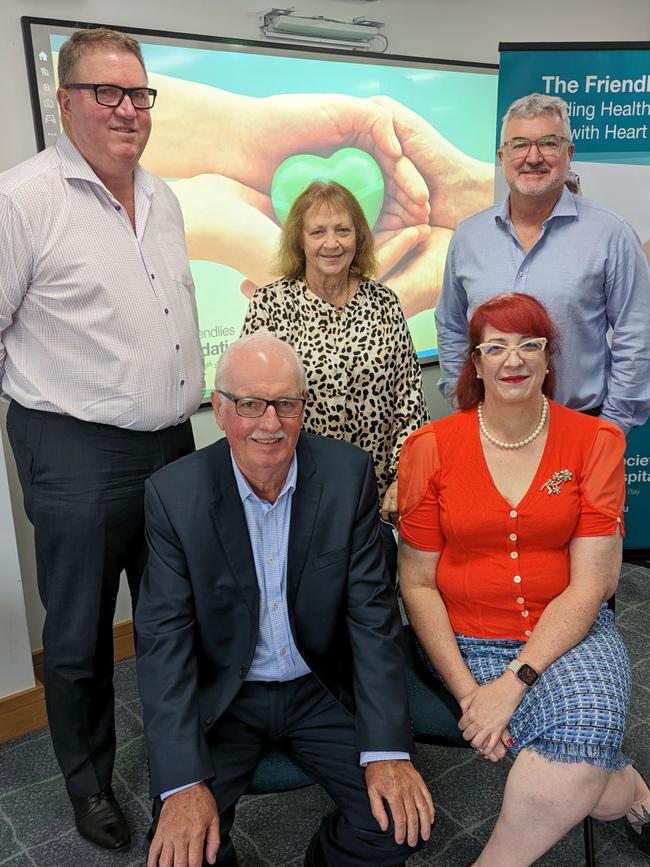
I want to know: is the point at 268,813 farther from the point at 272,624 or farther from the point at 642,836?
the point at 642,836

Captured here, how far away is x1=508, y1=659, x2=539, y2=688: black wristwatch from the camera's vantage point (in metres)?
1.80

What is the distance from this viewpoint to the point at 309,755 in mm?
1765

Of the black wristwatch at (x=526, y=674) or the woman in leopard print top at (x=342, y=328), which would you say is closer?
the black wristwatch at (x=526, y=674)

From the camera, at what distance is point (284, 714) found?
1.79m

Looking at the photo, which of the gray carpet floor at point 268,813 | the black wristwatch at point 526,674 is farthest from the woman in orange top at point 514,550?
the gray carpet floor at point 268,813

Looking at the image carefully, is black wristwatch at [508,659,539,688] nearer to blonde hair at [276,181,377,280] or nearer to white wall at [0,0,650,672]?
blonde hair at [276,181,377,280]

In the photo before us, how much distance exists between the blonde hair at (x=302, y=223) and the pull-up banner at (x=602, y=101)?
3.36ft

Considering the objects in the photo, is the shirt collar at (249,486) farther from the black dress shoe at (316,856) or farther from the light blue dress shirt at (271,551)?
the black dress shoe at (316,856)

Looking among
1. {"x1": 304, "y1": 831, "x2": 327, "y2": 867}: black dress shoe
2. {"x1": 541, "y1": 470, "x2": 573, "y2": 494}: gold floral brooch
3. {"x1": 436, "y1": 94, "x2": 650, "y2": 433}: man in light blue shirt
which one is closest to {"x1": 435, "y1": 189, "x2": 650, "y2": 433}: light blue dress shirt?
{"x1": 436, "y1": 94, "x2": 650, "y2": 433}: man in light blue shirt

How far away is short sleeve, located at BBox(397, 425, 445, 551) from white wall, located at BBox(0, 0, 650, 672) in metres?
1.46

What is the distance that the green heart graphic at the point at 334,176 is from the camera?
3.58 meters

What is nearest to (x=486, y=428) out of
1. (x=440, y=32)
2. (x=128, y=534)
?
(x=128, y=534)

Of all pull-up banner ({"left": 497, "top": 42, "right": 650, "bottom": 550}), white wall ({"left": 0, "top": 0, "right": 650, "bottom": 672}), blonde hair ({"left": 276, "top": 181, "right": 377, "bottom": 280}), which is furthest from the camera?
pull-up banner ({"left": 497, "top": 42, "right": 650, "bottom": 550})

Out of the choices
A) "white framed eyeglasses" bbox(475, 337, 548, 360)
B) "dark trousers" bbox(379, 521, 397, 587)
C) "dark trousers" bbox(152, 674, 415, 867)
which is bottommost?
"dark trousers" bbox(152, 674, 415, 867)
